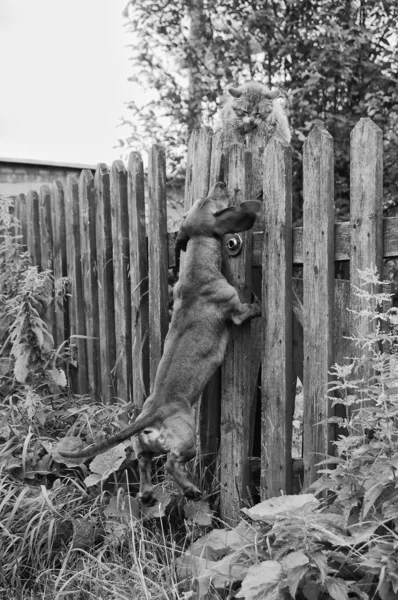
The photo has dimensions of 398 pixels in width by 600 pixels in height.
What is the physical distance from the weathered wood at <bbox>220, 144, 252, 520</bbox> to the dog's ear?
0.20 m

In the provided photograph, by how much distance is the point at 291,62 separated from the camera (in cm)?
684

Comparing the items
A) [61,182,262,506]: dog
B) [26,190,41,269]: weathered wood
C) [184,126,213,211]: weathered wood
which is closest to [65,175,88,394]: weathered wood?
[26,190,41,269]: weathered wood

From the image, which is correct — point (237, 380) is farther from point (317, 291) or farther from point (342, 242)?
point (342, 242)

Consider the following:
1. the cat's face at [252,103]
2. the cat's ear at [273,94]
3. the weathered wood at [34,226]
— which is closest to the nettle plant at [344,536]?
the cat's face at [252,103]

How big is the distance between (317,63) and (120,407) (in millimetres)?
3677

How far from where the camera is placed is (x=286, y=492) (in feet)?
10.8

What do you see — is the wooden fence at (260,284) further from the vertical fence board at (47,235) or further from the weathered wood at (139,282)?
the vertical fence board at (47,235)

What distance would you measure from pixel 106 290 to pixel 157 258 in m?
0.87

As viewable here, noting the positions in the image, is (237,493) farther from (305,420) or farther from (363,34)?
(363,34)

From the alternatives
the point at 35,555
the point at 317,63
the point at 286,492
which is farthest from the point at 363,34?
the point at 35,555

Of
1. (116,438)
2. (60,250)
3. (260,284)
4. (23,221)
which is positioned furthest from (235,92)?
(116,438)

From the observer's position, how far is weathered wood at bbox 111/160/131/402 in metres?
4.66

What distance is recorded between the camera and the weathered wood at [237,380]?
3512 mm

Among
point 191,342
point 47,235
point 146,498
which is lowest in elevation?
point 146,498
